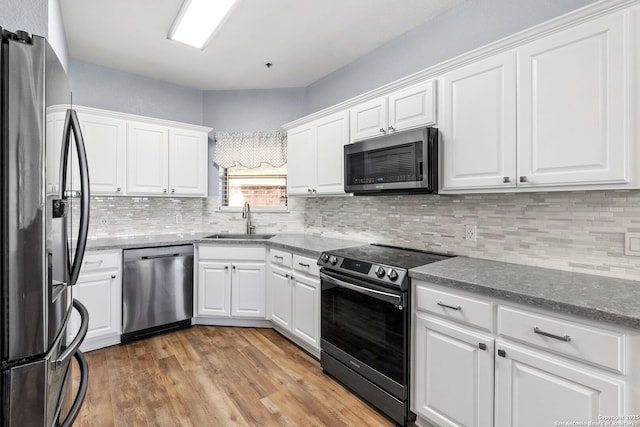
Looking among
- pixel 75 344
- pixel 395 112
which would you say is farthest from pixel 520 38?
pixel 75 344

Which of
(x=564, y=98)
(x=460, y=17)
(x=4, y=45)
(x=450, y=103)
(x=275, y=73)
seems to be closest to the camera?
(x=4, y=45)

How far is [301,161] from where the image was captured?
3271 mm

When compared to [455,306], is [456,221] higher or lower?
higher

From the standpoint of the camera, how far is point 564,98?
154cm

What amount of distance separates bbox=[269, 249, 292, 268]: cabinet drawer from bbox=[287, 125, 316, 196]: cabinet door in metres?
0.66

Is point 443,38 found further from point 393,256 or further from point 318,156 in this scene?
point 393,256

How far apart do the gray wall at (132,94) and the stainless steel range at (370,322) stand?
281 cm

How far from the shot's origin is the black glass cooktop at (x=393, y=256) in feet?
6.57

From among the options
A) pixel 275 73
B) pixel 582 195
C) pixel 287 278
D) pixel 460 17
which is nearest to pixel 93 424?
pixel 287 278

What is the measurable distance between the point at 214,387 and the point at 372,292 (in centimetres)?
133

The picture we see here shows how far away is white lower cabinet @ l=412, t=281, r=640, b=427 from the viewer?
1161mm

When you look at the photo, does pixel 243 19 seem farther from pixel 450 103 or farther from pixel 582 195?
pixel 582 195

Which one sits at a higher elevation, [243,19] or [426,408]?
[243,19]

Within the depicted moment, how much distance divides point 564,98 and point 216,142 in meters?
3.48
